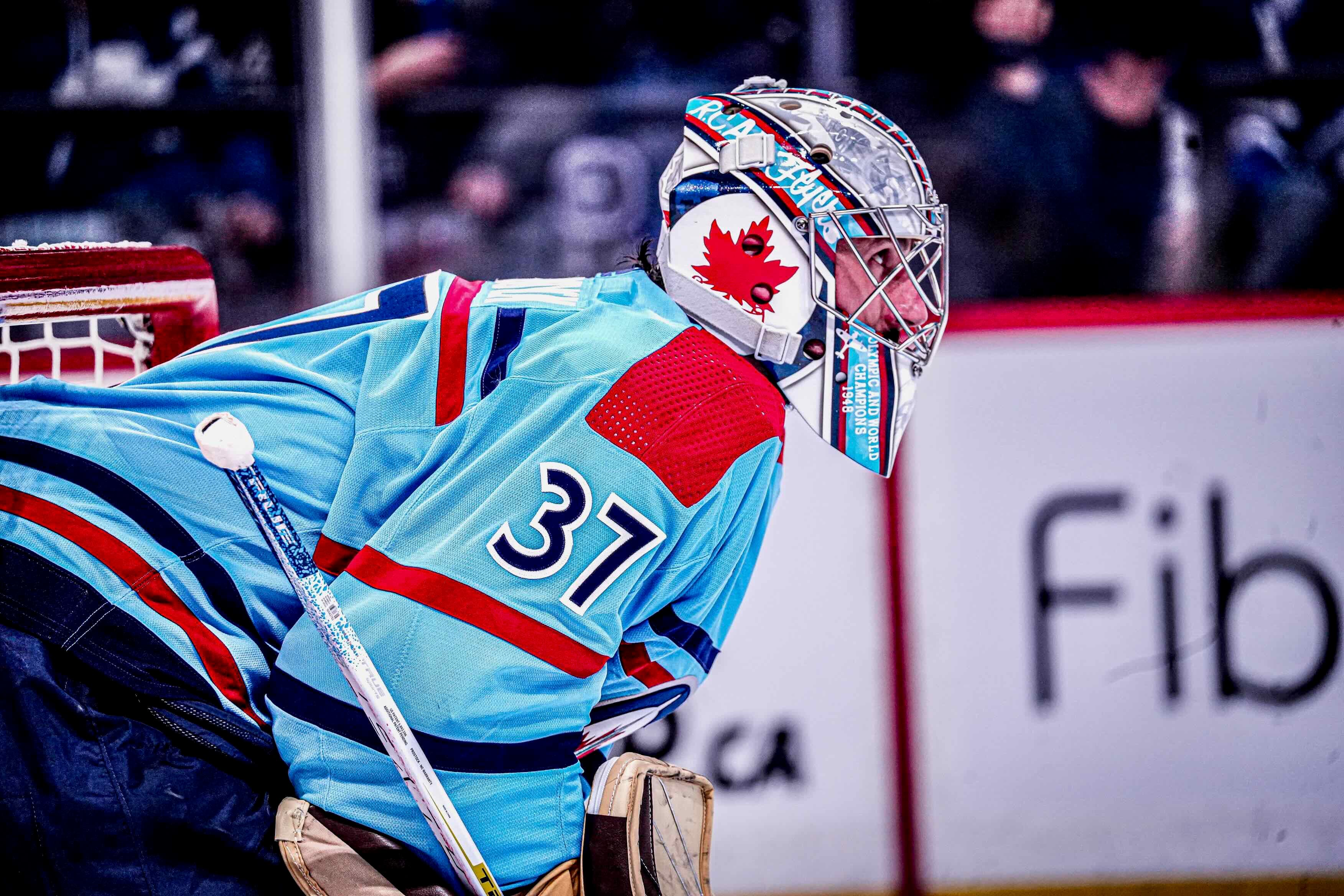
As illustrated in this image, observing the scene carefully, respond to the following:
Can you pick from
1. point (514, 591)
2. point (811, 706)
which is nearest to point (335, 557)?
point (514, 591)

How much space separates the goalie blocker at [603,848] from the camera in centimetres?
123

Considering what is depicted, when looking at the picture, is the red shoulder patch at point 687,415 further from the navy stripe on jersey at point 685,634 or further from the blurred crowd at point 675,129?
the blurred crowd at point 675,129

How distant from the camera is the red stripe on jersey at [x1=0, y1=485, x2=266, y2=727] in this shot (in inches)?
49.6

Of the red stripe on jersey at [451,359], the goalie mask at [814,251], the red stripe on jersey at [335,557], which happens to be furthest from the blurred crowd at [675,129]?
the red stripe on jersey at [335,557]

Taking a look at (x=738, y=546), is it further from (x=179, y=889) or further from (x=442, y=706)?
(x=179, y=889)

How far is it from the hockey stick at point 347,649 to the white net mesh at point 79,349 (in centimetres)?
40

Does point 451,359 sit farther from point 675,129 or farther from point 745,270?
point 675,129

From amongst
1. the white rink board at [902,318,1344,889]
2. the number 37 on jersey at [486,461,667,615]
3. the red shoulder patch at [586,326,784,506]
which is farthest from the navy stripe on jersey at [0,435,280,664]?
the white rink board at [902,318,1344,889]

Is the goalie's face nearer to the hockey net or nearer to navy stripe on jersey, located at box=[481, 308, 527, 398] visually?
navy stripe on jersey, located at box=[481, 308, 527, 398]

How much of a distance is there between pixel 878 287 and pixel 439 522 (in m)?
0.62

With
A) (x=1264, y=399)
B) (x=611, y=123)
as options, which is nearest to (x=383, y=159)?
(x=611, y=123)

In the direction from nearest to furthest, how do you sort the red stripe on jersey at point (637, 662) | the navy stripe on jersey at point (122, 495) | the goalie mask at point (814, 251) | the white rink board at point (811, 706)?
1. the navy stripe on jersey at point (122, 495)
2. the red stripe on jersey at point (637, 662)
3. the goalie mask at point (814, 251)
4. the white rink board at point (811, 706)

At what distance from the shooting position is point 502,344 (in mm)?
1356

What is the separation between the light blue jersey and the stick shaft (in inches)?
0.9
